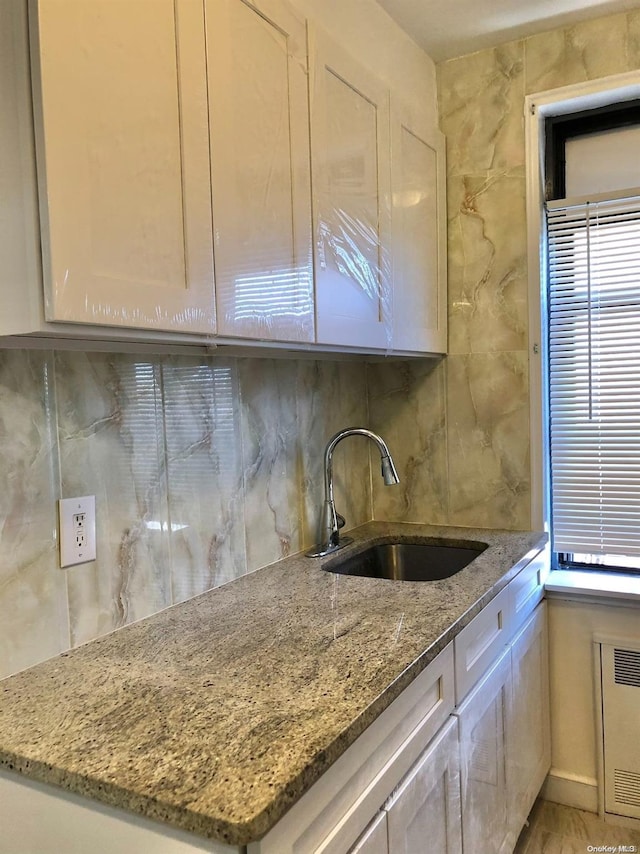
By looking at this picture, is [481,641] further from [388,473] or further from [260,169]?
[260,169]

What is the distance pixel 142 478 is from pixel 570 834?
1.71 m

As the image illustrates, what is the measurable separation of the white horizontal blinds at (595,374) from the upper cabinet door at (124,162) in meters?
1.44

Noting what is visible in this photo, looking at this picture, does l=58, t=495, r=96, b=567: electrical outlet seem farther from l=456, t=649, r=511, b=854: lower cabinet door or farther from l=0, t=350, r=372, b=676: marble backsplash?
l=456, t=649, r=511, b=854: lower cabinet door

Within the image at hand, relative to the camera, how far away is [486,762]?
59.9 inches

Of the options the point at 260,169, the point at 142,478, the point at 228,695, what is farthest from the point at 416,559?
the point at 260,169

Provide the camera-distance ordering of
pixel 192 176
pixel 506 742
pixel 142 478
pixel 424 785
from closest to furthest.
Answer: pixel 192 176 → pixel 424 785 → pixel 142 478 → pixel 506 742

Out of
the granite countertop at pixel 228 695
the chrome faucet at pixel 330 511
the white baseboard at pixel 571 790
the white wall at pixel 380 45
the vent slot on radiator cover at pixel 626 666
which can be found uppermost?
the white wall at pixel 380 45

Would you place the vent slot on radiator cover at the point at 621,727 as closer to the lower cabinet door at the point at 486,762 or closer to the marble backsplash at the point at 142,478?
the lower cabinet door at the point at 486,762

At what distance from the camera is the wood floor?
1898 millimetres

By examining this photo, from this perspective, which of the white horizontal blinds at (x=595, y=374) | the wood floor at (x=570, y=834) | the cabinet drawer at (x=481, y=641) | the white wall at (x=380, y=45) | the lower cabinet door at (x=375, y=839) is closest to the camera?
the lower cabinet door at (x=375, y=839)

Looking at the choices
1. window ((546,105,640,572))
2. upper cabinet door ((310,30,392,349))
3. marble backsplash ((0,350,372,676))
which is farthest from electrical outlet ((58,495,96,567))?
window ((546,105,640,572))

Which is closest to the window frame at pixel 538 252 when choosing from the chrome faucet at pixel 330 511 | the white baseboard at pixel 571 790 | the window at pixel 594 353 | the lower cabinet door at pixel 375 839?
the window at pixel 594 353

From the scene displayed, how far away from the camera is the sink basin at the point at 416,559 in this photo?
1.99m

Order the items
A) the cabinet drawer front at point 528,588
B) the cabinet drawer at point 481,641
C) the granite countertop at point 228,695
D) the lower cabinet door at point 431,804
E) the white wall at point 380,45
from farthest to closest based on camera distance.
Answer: the cabinet drawer front at point 528,588 → the white wall at point 380,45 → the cabinet drawer at point 481,641 → the lower cabinet door at point 431,804 → the granite countertop at point 228,695
